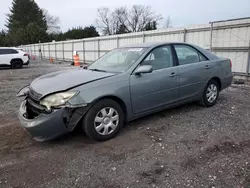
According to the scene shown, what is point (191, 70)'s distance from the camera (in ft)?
14.2

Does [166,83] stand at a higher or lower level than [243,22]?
lower

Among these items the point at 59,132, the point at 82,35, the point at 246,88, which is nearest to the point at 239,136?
the point at 59,132

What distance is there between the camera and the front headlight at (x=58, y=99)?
2.89m

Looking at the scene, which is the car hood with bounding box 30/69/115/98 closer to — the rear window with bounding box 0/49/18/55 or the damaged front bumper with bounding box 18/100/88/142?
the damaged front bumper with bounding box 18/100/88/142

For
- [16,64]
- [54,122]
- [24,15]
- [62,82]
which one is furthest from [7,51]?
[24,15]

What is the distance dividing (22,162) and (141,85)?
2.08 metres

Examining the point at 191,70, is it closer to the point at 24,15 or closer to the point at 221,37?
the point at 221,37

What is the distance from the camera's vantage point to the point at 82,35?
45.6 metres

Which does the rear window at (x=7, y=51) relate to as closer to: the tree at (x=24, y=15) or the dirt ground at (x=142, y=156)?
the dirt ground at (x=142, y=156)

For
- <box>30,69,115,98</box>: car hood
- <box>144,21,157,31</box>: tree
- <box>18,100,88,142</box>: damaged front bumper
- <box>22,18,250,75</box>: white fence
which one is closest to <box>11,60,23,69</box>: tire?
<box>22,18,250,75</box>: white fence

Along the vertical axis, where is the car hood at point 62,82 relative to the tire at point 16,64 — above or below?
above

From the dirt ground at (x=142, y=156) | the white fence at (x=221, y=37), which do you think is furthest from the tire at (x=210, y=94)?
the white fence at (x=221, y=37)

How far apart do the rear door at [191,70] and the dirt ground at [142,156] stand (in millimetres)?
579

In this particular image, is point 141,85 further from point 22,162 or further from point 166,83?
point 22,162
